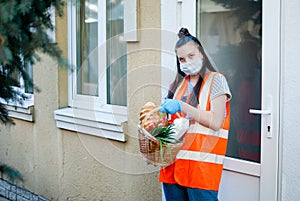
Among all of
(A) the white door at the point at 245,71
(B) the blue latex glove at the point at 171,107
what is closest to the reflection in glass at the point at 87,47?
(A) the white door at the point at 245,71

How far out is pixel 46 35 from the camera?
65.7 inches

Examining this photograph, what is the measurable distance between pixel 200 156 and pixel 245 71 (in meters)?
0.85

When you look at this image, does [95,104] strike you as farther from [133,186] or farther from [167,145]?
[167,145]

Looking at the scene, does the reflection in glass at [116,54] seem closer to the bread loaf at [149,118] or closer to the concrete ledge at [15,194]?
the bread loaf at [149,118]

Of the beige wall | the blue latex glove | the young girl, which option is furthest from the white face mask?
the beige wall

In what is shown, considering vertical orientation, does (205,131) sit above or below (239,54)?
below

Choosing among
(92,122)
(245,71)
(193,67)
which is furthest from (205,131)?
(92,122)

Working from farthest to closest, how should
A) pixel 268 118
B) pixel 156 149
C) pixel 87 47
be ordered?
pixel 87 47, pixel 268 118, pixel 156 149

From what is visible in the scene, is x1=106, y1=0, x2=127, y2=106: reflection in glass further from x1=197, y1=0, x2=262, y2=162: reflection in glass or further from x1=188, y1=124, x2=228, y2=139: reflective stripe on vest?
x1=188, y1=124, x2=228, y2=139: reflective stripe on vest

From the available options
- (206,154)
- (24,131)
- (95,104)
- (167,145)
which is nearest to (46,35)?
(167,145)

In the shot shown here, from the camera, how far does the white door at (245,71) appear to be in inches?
107

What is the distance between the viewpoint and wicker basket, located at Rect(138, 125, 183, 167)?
7.63ft

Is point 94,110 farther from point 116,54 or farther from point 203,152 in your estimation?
point 203,152

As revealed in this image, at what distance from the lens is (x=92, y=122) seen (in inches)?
159
